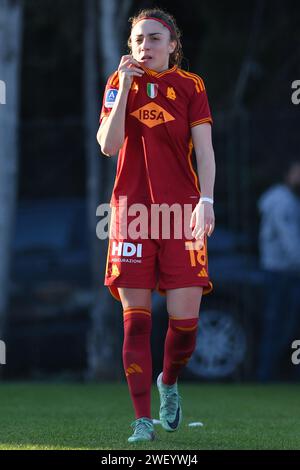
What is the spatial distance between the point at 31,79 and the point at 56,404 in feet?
25.7

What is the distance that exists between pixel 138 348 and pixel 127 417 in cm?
191

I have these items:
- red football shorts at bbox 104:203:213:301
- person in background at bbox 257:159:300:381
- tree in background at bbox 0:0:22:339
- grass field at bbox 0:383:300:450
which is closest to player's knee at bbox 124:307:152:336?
red football shorts at bbox 104:203:213:301

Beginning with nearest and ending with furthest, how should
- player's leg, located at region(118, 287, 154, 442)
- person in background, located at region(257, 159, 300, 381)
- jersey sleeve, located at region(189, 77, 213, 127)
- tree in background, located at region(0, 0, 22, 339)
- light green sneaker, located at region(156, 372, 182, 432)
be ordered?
player's leg, located at region(118, 287, 154, 442)
jersey sleeve, located at region(189, 77, 213, 127)
light green sneaker, located at region(156, 372, 182, 432)
person in background, located at region(257, 159, 300, 381)
tree in background, located at region(0, 0, 22, 339)

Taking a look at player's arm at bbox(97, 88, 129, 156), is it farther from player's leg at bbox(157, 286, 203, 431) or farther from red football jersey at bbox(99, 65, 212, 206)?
player's leg at bbox(157, 286, 203, 431)

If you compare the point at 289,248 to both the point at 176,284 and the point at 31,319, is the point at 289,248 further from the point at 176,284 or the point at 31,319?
the point at 176,284

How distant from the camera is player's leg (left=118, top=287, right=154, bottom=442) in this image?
250 inches

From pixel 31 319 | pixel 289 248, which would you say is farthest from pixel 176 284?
pixel 31 319

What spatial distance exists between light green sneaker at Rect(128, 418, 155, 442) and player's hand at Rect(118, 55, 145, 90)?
1.62 meters

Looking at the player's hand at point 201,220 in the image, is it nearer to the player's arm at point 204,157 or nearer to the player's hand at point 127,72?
the player's arm at point 204,157

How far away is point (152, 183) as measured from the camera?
6.43 metres

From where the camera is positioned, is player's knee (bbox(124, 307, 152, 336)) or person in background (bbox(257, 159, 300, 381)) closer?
player's knee (bbox(124, 307, 152, 336))

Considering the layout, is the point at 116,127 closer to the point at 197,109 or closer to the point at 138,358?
the point at 197,109

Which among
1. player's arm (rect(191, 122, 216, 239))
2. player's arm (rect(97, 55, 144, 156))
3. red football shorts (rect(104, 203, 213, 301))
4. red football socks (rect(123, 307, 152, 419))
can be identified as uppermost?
player's arm (rect(97, 55, 144, 156))

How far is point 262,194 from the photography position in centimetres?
1271
